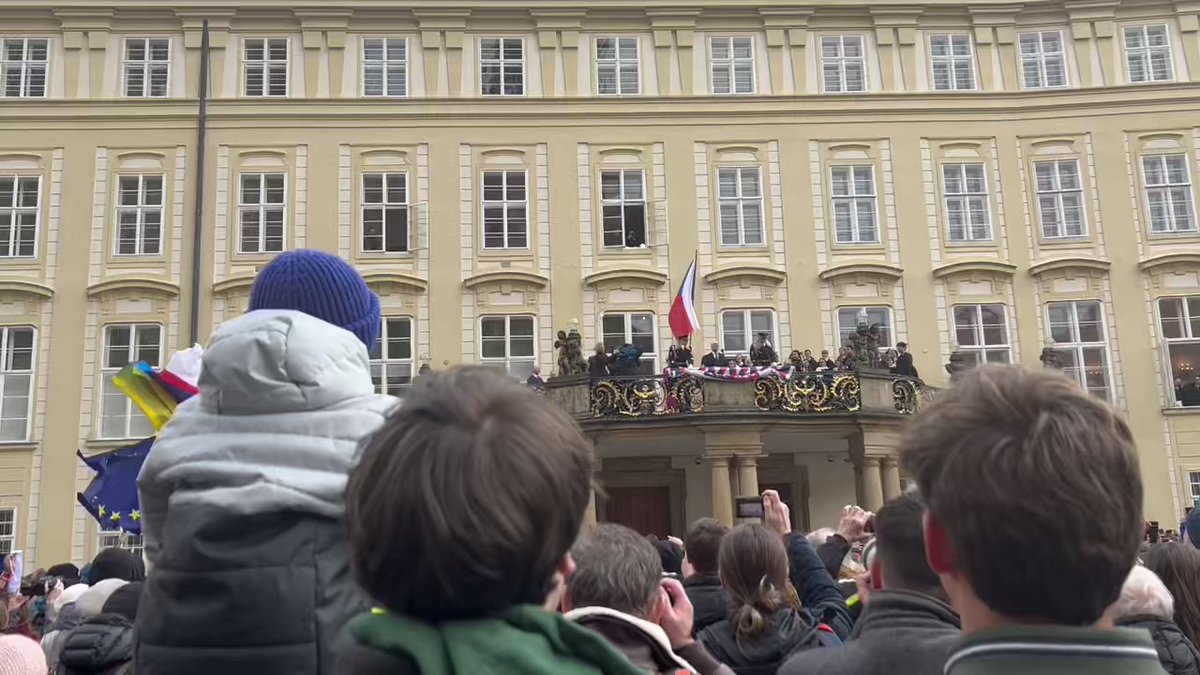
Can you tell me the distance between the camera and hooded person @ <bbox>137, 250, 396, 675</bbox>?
2.42m

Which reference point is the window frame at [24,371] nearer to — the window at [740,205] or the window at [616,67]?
the window at [616,67]

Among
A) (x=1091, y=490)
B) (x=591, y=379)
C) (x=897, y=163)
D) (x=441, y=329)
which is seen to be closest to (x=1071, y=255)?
(x=897, y=163)

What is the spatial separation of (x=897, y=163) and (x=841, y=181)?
1.47 metres

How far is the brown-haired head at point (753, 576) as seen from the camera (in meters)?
4.07

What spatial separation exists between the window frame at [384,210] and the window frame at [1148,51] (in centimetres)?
1834

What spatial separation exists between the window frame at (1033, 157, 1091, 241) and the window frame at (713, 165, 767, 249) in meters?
6.81

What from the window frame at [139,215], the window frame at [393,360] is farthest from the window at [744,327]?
the window frame at [139,215]

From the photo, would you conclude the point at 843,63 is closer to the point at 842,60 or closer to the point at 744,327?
the point at 842,60

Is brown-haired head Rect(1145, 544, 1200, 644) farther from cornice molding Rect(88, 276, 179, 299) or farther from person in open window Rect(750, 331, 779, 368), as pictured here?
cornice molding Rect(88, 276, 179, 299)

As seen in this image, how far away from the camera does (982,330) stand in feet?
85.3

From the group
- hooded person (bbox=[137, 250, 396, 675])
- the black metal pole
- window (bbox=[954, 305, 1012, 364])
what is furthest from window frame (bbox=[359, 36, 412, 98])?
hooded person (bbox=[137, 250, 396, 675])

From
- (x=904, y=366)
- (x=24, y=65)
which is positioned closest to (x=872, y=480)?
(x=904, y=366)

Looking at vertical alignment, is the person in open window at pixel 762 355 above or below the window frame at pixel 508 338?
below

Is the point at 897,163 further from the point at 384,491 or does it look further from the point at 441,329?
the point at 384,491
